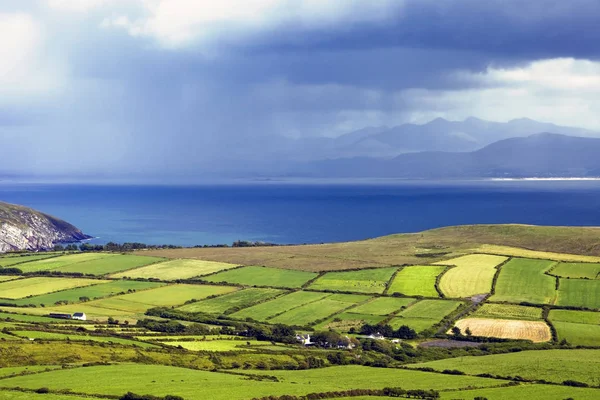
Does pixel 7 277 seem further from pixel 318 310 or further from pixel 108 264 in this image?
pixel 318 310

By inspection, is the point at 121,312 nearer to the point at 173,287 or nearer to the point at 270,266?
the point at 173,287

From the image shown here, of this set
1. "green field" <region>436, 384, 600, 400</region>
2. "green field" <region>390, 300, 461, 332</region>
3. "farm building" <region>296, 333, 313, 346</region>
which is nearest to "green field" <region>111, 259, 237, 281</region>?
"green field" <region>390, 300, 461, 332</region>

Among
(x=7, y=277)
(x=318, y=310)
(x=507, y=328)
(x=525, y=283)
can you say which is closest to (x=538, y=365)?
(x=507, y=328)

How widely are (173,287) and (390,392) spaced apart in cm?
5668

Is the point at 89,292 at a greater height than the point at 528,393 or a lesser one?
greater

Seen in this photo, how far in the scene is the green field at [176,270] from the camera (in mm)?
105062

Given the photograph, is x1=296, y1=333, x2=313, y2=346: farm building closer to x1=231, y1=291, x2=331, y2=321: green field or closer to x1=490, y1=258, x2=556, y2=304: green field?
x1=231, y1=291, x2=331, y2=321: green field

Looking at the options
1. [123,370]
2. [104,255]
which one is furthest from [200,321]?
[104,255]

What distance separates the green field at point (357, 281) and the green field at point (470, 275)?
840cm

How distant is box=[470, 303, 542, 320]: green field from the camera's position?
76.1 metres

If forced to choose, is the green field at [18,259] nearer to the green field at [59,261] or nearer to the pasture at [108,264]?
the green field at [59,261]

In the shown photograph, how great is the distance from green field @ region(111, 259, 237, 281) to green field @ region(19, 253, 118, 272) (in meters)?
13.5

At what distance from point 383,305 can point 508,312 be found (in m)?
14.3

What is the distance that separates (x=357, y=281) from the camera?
9856 cm
